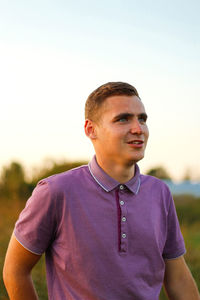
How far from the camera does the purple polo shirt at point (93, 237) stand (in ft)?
7.09

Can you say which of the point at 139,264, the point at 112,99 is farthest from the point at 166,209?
the point at 112,99

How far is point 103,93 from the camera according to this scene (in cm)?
238

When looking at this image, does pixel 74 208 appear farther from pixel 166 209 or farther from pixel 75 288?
pixel 166 209

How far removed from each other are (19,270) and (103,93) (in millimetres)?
1088

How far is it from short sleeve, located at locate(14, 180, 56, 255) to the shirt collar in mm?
288

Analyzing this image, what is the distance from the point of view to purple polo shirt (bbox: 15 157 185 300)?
7.09ft

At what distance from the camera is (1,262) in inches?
227

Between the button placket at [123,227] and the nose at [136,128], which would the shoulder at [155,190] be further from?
the nose at [136,128]

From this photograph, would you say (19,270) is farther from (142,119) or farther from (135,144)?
(142,119)

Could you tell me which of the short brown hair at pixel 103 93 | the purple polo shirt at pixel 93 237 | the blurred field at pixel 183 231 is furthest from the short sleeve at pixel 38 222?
the blurred field at pixel 183 231

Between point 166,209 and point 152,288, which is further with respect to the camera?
point 166,209

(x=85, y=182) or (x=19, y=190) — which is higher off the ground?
(x=85, y=182)

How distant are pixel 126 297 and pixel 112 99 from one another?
1.06 meters

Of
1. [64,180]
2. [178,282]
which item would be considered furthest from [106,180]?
[178,282]
